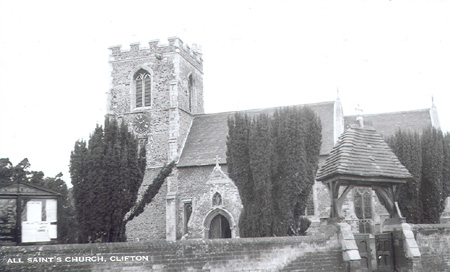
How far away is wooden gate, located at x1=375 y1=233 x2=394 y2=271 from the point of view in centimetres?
1148

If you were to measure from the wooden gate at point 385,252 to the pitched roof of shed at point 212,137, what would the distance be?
13.1m

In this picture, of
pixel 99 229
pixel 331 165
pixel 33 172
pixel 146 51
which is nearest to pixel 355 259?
pixel 331 165

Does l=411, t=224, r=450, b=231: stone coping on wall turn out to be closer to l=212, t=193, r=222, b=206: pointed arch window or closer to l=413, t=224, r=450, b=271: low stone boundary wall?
l=413, t=224, r=450, b=271: low stone boundary wall

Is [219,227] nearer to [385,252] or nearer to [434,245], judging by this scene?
Result: [385,252]

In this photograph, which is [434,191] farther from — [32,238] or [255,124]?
[32,238]

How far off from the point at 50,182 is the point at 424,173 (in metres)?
23.2

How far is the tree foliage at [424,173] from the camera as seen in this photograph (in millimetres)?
17547

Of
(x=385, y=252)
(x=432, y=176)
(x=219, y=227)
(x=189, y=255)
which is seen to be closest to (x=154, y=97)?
(x=219, y=227)

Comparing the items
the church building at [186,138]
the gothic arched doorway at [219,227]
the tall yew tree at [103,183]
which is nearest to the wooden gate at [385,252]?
the tall yew tree at [103,183]

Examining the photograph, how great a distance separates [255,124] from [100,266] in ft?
36.2

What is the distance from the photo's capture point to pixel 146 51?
98.0ft

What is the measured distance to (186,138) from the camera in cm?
2903

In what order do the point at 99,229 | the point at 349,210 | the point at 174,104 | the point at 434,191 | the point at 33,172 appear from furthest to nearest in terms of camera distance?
the point at 33,172 → the point at 174,104 → the point at 349,210 → the point at 99,229 → the point at 434,191

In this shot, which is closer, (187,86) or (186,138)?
(186,138)
